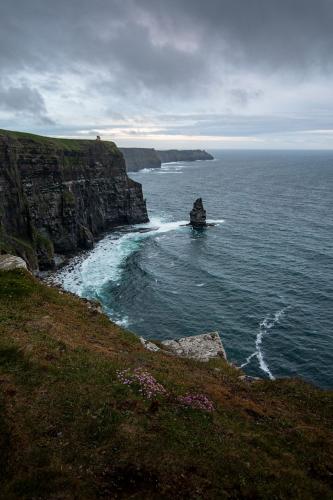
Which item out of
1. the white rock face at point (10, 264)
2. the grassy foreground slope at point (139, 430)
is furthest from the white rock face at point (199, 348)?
the white rock face at point (10, 264)

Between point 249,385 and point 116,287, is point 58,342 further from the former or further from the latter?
point 116,287

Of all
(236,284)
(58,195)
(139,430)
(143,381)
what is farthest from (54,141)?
(139,430)

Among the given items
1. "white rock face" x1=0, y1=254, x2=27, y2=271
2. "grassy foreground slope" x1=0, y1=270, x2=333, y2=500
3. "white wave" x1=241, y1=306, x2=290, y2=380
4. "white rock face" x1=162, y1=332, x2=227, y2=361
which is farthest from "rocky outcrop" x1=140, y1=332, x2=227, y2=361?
"white rock face" x1=0, y1=254, x2=27, y2=271

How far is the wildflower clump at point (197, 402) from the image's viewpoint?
68.6ft

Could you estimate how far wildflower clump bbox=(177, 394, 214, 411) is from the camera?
2091cm

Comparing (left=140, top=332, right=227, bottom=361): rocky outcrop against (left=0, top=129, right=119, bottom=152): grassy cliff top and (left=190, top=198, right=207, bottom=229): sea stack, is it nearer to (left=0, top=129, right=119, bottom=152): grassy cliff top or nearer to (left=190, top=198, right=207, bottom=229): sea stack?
(left=0, top=129, right=119, bottom=152): grassy cliff top

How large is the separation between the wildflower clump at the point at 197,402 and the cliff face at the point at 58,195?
169 ft

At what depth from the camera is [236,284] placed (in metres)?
69.7

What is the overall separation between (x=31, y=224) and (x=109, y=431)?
69.3 m

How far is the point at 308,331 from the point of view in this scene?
53.2m

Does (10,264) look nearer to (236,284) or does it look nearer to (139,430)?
(139,430)

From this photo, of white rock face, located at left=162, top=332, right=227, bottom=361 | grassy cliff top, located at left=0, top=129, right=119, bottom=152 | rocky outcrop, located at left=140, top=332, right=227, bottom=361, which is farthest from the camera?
grassy cliff top, located at left=0, top=129, right=119, bottom=152

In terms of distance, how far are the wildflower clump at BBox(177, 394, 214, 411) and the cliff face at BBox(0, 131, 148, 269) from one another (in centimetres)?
5140

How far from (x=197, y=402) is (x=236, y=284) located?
163 ft
